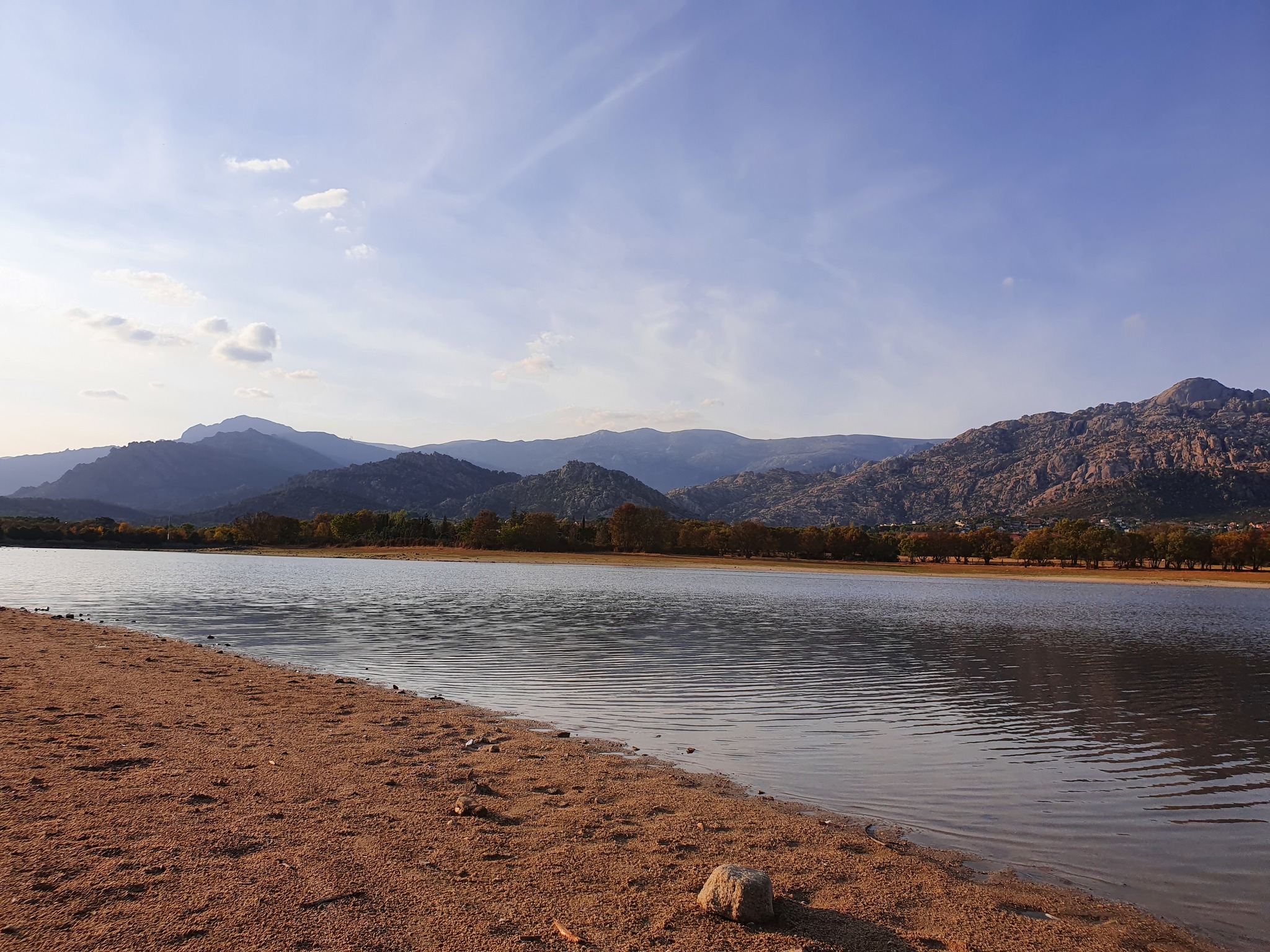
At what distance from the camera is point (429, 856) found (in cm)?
873

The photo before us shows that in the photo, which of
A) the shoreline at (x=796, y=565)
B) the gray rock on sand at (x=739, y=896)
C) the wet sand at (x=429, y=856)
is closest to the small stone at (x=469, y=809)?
the wet sand at (x=429, y=856)

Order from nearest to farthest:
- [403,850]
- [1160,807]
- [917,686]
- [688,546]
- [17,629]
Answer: [403,850] < [1160,807] < [917,686] < [17,629] < [688,546]

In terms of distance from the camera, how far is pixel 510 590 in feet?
221

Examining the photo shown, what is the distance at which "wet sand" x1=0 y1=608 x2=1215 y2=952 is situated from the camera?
698 centimetres

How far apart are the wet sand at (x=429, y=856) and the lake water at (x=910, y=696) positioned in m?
1.84

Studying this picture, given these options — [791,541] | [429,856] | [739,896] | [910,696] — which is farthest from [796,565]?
[739,896]

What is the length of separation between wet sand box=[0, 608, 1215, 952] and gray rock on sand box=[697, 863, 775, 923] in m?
0.13

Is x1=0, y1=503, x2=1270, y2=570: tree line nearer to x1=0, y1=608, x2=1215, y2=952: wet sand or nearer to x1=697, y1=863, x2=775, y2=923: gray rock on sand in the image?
x1=0, y1=608, x2=1215, y2=952: wet sand

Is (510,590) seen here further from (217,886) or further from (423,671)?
(217,886)

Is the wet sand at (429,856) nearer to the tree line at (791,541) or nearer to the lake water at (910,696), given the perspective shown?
the lake water at (910,696)

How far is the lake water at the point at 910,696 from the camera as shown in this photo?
11.2 meters

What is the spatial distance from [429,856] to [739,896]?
12.0 ft

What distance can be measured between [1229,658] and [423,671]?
35.1 metres

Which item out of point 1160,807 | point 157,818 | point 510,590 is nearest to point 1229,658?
point 1160,807
